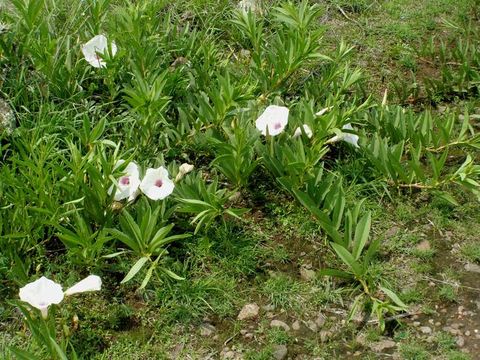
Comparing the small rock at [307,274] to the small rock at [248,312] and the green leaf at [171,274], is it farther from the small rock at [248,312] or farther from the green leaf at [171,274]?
the green leaf at [171,274]

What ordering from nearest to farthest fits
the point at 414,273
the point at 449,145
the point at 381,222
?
the point at 414,273
the point at 381,222
the point at 449,145

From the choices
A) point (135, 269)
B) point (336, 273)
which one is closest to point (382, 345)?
point (336, 273)

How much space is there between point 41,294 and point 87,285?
185mm

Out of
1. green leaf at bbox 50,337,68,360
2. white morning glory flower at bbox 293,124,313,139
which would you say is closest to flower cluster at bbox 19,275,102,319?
green leaf at bbox 50,337,68,360

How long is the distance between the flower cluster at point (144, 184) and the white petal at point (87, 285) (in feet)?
1.34

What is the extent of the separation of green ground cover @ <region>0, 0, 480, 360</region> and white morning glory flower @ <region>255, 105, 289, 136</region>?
10mm

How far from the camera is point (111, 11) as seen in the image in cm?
421

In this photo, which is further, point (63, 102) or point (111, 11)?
point (111, 11)

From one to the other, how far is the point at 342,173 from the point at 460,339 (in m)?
0.99

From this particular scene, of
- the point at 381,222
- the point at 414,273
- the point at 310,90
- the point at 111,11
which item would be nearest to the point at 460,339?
the point at 414,273

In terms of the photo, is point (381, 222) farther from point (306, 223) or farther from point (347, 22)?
point (347, 22)

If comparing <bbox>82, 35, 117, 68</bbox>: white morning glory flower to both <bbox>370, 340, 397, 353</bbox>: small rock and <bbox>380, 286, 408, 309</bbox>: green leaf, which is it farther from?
<bbox>370, 340, 397, 353</bbox>: small rock

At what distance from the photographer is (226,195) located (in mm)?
3045

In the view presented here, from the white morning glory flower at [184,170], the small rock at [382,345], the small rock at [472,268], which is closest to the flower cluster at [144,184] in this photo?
the white morning glory flower at [184,170]
